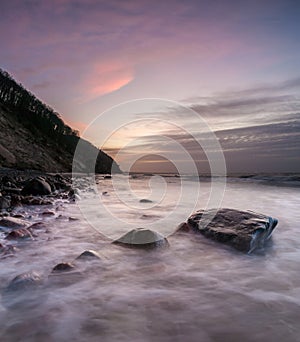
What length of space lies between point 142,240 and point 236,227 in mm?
1215

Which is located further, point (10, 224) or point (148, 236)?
point (10, 224)

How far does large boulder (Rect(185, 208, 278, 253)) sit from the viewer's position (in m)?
2.86

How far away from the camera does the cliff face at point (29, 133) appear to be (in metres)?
25.2

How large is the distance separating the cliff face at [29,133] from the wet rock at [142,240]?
19868mm

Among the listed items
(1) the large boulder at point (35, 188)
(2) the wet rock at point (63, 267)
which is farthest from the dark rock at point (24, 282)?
(1) the large boulder at point (35, 188)

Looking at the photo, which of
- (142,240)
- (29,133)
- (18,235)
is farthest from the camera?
(29,133)

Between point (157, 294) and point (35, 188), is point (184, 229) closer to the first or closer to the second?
point (157, 294)

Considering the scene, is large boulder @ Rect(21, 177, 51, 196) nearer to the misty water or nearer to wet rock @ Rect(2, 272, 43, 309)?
the misty water

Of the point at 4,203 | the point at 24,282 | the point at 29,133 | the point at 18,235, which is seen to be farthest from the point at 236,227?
the point at 29,133

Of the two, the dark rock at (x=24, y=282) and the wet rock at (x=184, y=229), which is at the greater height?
the wet rock at (x=184, y=229)

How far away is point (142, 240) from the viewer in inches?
114

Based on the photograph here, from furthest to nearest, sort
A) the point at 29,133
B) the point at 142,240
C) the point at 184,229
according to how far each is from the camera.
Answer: the point at 29,133 < the point at 184,229 < the point at 142,240

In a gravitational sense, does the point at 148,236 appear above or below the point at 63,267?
above

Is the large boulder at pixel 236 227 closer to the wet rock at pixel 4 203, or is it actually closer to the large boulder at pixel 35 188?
the wet rock at pixel 4 203
